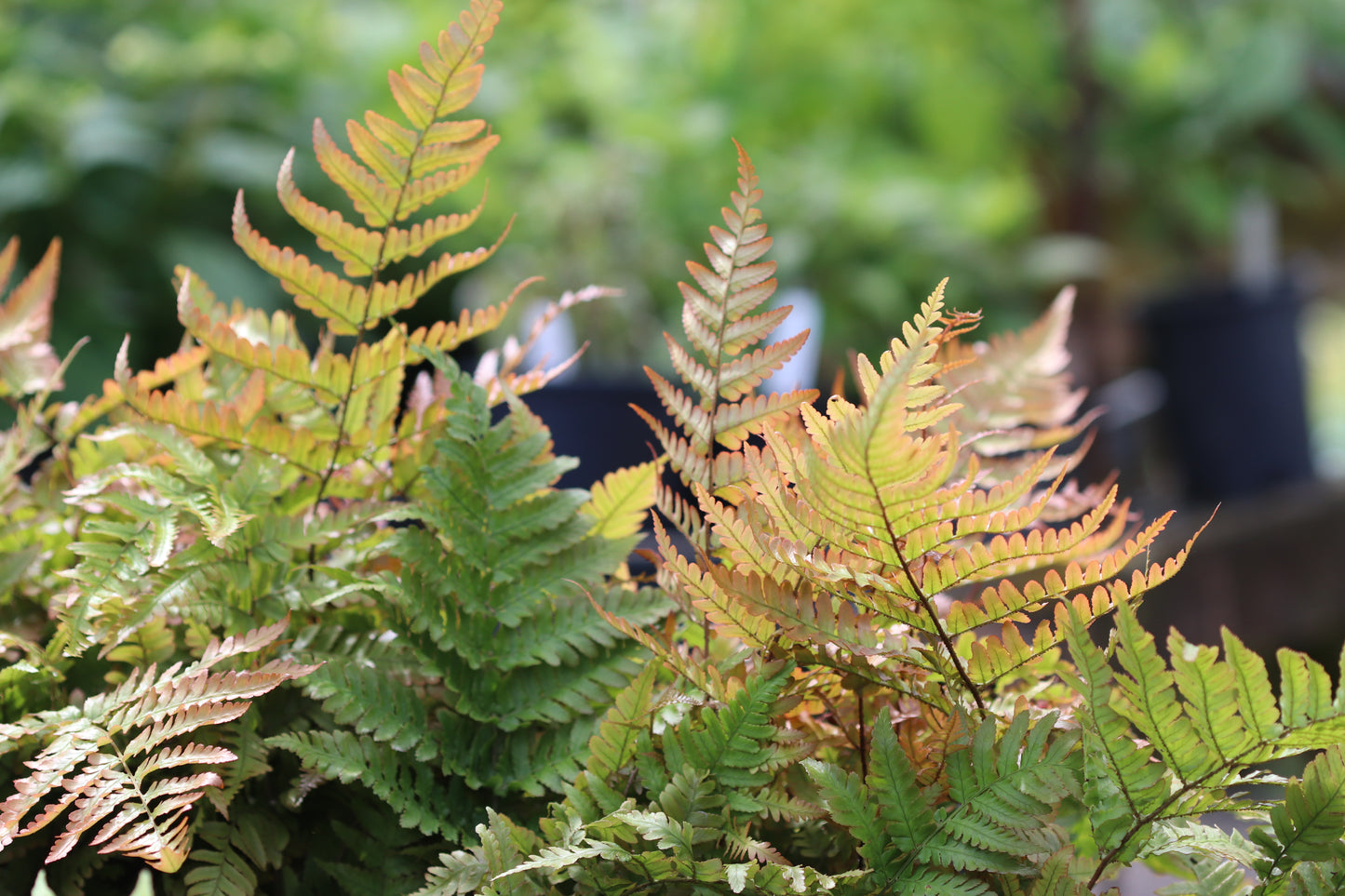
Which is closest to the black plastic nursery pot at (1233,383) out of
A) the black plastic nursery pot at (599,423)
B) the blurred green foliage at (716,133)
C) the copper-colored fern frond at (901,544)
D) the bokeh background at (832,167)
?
the bokeh background at (832,167)

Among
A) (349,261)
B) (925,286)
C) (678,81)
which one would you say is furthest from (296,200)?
(678,81)

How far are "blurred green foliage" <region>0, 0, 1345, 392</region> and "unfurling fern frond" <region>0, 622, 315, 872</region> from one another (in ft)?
4.51

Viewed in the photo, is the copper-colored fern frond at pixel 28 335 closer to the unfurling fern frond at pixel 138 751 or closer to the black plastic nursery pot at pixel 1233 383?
the unfurling fern frond at pixel 138 751

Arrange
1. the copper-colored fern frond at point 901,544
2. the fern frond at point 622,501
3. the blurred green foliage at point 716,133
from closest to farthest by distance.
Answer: the copper-colored fern frond at point 901,544, the fern frond at point 622,501, the blurred green foliage at point 716,133

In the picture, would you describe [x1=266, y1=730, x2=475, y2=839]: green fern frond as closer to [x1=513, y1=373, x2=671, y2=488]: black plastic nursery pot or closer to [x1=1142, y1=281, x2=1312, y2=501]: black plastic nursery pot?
[x1=513, y1=373, x2=671, y2=488]: black plastic nursery pot

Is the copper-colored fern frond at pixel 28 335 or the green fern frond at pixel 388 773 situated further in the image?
the copper-colored fern frond at pixel 28 335

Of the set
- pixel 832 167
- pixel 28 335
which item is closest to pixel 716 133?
pixel 832 167

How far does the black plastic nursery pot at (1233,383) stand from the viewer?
2.33 meters

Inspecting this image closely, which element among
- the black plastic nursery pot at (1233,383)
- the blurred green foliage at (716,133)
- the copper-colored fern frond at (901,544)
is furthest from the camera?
the black plastic nursery pot at (1233,383)

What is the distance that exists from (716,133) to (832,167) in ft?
1.03

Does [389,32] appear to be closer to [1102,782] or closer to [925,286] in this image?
[925,286]

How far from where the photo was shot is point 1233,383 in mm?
2398

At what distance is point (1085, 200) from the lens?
2.91 metres

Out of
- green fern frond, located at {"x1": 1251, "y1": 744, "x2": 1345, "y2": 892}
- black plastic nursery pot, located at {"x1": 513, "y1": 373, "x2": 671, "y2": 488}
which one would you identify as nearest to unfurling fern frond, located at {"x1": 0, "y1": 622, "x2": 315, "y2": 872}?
green fern frond, located at {"x1": 1251, "y1": 744, "x2": 1345, "y2": 892}
